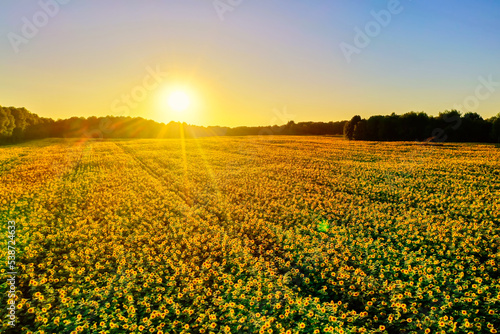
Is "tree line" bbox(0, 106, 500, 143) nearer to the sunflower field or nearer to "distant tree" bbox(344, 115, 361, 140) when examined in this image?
"distant tree" bbox(344, 115, 361, 140)

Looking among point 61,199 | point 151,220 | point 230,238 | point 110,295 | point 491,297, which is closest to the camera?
point 491,297

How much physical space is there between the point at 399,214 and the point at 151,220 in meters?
12.9

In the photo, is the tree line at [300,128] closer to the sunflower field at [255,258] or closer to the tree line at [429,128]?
the tree line at [429,128]

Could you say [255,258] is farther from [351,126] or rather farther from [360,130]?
[351,126]

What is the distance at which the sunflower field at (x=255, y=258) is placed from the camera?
259 inches

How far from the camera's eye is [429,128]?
231ft

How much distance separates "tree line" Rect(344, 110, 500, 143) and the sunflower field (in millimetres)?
55809

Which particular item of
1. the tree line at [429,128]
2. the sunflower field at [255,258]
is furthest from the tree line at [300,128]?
the sunflower field at [255,258]

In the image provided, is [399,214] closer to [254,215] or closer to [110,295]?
[254,215]

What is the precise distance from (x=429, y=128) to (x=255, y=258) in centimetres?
7622

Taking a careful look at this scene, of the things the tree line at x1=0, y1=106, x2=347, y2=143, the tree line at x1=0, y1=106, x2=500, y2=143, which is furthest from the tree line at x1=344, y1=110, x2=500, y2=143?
the tree line at x1=0, y1=106, x2=347, y2=143

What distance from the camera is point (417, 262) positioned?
923cm

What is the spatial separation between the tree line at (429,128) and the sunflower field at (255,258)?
55.8 meters

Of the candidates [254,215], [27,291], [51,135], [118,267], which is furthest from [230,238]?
[51,135]
